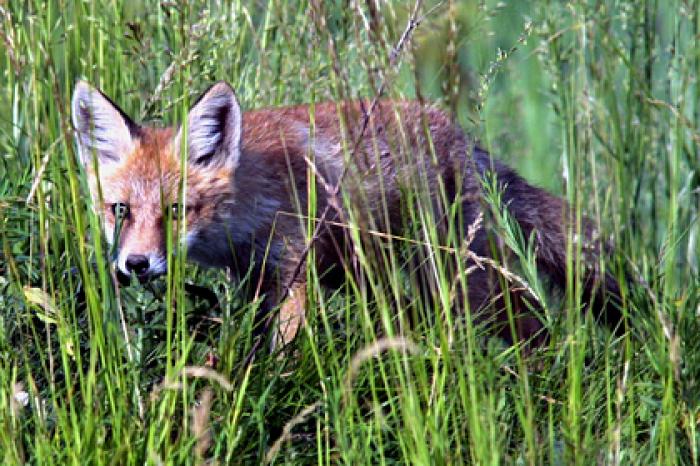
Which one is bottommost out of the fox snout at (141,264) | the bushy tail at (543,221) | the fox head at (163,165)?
the bushy tail at (543,221)

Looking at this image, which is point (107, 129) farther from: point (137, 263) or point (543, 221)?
point (543, 221)

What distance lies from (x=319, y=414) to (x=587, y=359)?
879 mm

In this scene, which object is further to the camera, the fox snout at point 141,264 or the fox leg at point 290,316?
the fox snout at point 141,264

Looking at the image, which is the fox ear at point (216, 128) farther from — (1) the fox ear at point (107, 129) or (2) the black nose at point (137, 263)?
(2) the black nose at point (137, 263)

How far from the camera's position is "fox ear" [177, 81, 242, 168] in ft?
13.0

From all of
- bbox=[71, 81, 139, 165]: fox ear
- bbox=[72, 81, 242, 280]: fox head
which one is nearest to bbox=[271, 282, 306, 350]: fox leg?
bbox=[72, 81, 242, 280]: fox head

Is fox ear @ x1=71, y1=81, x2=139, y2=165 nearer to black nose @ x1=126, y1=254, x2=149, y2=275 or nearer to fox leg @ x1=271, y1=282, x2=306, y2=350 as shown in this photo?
black nose @ x1=126, y1=254, x2=149, y2=275

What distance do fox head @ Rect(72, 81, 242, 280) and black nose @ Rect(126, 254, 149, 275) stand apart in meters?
0.12

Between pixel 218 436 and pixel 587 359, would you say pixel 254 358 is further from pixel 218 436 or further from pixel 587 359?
pixel 587 359

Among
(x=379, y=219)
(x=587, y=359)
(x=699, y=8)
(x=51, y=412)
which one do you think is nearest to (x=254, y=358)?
(x=51, y=412)

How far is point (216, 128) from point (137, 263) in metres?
0.68

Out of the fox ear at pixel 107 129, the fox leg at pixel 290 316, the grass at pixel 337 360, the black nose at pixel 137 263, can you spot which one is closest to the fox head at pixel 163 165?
the fox ear at pixel 107 129

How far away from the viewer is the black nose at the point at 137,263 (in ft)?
12.3

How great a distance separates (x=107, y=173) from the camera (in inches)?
169
